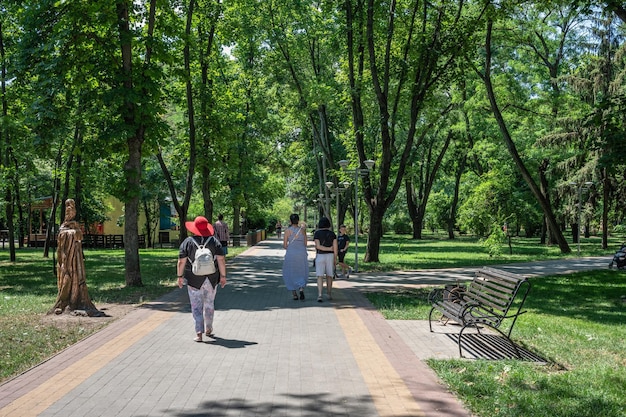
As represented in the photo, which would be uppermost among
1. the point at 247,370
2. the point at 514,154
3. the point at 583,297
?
the point at 514,154

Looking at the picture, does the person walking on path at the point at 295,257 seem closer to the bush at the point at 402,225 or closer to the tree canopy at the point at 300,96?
the tree canopy at the point at 300,96

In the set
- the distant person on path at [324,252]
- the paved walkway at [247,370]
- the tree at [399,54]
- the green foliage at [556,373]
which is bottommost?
the green foliage at [556,373]

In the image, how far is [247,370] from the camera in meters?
6.70

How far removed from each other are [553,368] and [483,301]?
233 centimetres

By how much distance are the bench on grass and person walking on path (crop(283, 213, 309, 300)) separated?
325 cm

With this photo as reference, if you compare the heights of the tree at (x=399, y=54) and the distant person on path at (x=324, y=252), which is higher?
the tree at (x=399, y=54)

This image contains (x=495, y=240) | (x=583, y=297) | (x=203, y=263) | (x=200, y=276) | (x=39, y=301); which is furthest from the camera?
(x=495, y=240)

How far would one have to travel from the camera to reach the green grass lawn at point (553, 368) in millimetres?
5329

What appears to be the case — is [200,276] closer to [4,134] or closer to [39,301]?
[39,301]

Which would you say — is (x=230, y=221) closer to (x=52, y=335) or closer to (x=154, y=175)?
(x=154, y=175)

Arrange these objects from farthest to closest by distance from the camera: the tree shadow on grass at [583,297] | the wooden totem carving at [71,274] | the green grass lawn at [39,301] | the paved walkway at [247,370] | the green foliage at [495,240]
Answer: the green foliage at [495,240] → the tree shadow on grass at [583,297] → the wooden totem carving at [71,274] → the green grass lawn at [39,301] → the paved walkway at [247,370]

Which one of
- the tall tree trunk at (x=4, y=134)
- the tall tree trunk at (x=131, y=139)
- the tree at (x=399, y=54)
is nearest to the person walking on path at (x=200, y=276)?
the tall tree trunk at (x=131, y=139)

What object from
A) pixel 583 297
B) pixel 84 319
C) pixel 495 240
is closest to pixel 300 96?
pixel 495 240

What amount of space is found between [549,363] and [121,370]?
473 centimetres
